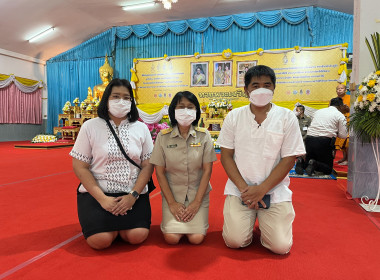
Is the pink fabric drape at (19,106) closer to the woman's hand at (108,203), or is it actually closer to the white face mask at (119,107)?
the white face mask at (119,107)

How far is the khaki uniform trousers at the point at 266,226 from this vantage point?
166 centimetres

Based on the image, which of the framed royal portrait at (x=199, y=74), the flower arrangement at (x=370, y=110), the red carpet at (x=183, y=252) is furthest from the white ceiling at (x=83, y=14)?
the red carpet at (x=183, y=252)

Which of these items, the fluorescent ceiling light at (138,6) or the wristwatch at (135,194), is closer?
the wristwatch at (135,194)

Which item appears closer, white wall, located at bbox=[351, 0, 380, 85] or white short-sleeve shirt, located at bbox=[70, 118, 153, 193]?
white short-sleeve shirt, located at bbox=[70, 118, 153, 193]

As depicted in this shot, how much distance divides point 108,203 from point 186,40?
10122mm

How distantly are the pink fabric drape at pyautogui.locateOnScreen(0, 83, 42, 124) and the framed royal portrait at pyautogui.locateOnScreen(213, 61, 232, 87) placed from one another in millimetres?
8299

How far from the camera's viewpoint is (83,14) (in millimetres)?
10289

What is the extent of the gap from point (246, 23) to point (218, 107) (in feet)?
12.6

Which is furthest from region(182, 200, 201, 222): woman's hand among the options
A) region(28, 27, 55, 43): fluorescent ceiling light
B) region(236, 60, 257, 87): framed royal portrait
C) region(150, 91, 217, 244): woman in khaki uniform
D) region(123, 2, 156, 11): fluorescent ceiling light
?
region(28, 27, 55, 43): fluorescent ceiling light

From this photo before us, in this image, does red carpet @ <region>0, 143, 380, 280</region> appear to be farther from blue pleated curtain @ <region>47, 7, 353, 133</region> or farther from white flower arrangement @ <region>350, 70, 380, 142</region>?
blue pleated curtain @ <region>47, 7, 353, 133</region>

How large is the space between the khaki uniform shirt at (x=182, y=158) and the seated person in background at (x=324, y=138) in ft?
9.28

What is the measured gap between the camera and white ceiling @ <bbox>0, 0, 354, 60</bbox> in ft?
29.8

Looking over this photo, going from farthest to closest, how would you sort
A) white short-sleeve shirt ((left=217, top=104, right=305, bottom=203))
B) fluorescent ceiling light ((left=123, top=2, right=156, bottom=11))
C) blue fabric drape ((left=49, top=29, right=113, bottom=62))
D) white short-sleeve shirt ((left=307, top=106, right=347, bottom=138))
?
1. blue fabric drape ((left=49, top=29, right=113, bottom=62))
2. fluorescent ceiling light ((left=123, top=2, right=156, bottom=11))
3. white short-sleeve shirt ((left=307, top=106, right=347, bottom=138))
4. white short-sleeve shirt ((left=217, top=104, right=305, bottom=203))

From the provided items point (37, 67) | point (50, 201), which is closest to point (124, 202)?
point (50, 201)
